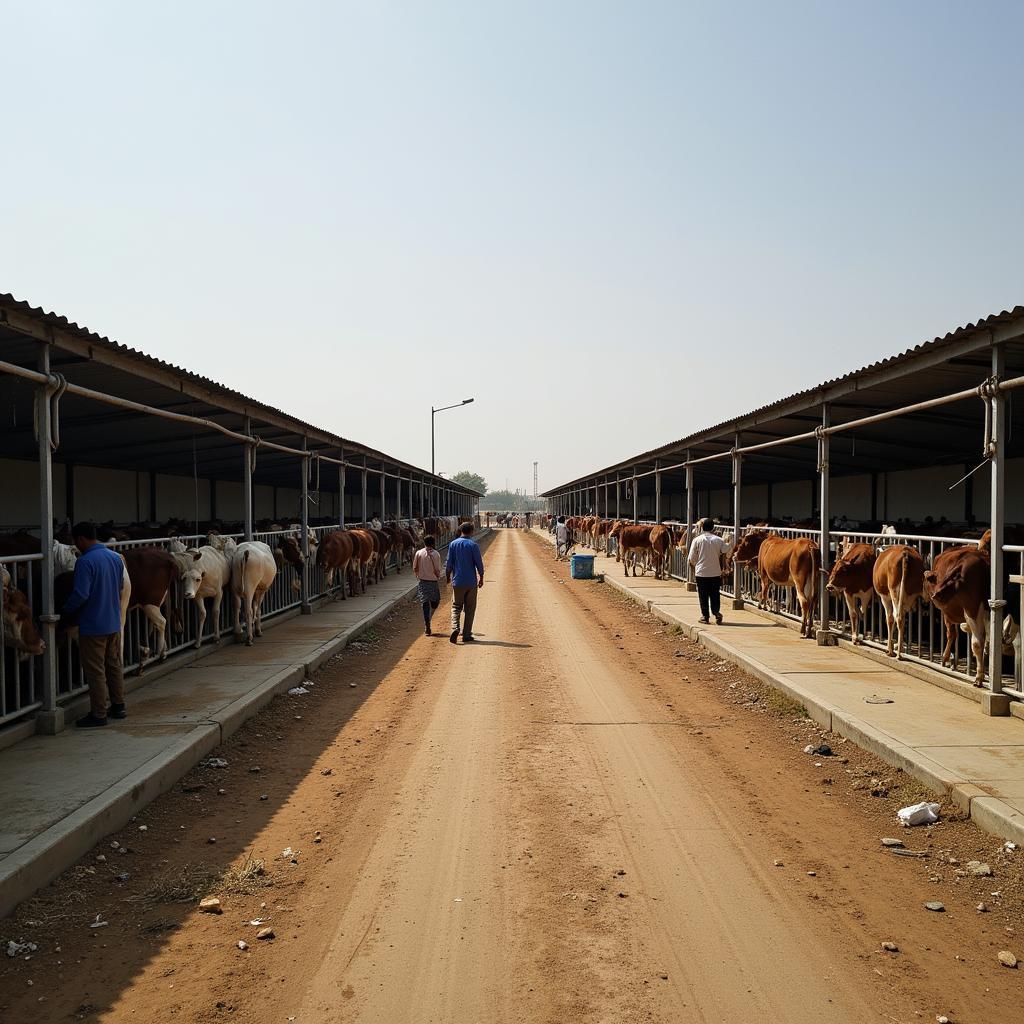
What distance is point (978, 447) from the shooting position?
16969 mm

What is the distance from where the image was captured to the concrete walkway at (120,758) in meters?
4.72

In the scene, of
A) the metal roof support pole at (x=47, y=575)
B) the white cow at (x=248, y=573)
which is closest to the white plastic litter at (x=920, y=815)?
the metal roof support pole at (x=47, y=575)

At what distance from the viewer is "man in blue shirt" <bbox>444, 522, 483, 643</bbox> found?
13305mm

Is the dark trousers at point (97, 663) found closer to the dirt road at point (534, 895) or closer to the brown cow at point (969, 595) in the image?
the dirt road at point (534, 895)

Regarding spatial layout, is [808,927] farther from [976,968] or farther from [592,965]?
[592,965]

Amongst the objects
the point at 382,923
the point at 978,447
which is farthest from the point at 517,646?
the point at 978,447

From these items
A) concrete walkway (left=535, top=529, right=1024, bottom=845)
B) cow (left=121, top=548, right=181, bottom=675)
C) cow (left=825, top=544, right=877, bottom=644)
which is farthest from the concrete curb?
cow (left=121, top=548, right=181, bottom=675)

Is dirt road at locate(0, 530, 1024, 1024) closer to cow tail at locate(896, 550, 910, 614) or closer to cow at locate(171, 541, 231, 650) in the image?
cow tail at locate(896, 550, 910, 614)

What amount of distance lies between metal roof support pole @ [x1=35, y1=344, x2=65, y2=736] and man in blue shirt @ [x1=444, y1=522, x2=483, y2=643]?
670cm

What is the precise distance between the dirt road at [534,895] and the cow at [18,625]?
1.83 m

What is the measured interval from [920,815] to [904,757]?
0.98 metres

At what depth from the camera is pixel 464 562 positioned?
1334 centimetres

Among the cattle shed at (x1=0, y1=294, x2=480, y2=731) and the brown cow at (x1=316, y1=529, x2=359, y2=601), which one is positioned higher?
the cattle shed at (x1=0, y1=294, x2=480, y2=731)

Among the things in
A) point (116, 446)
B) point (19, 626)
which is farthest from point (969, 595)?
point (116, 446)
